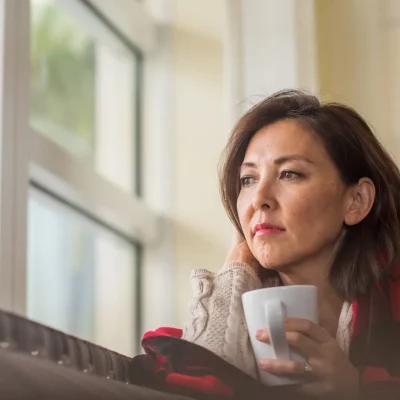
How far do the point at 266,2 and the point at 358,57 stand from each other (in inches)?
8.2

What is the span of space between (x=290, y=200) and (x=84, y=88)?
1.06 m

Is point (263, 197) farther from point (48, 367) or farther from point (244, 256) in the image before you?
point (48, 367)

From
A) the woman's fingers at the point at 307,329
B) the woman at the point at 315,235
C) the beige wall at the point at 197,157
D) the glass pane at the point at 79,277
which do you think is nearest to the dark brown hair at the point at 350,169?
the woman at the point at 315,235

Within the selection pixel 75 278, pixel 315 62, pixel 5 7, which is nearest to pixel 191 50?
pixel 315 62

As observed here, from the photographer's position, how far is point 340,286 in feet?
3.06

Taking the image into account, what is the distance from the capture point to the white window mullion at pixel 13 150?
1.29 m

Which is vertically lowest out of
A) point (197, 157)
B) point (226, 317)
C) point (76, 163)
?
point (226, 317)

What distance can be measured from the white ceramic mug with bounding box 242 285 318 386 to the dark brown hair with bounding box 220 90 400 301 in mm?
114

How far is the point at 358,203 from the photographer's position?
98 centimetres

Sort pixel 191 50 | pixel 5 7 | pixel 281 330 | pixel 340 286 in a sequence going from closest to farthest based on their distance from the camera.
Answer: pixel 281 330, pixel 340 286, pixel 5 7, pixel 191 50

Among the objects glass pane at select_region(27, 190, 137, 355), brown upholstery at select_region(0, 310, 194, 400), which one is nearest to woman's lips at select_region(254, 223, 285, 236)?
brown upholstery at select_region(0, 310, 194, 400)

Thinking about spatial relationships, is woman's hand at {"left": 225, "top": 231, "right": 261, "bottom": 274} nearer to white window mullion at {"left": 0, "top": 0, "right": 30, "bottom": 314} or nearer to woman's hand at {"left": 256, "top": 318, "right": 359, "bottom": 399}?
woman's hand at {"left": 256, "top": 318, "right": 359, "bottom": 399}

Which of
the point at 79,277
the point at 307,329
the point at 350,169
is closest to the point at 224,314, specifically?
the point at 307,329

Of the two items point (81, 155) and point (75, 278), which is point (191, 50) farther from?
point (75, 278)
